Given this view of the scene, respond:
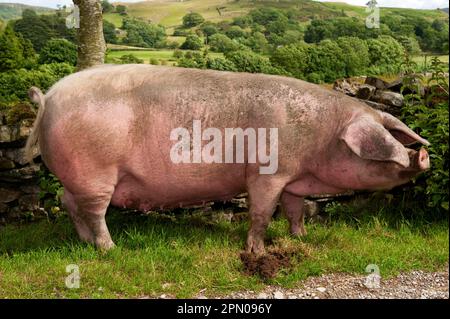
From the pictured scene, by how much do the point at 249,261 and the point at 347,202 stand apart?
89.4 inches

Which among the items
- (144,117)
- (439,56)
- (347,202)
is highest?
(439,56)

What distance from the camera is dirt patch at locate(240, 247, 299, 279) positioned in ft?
15.8

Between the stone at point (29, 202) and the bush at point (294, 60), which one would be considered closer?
the stone at point (29, 202)

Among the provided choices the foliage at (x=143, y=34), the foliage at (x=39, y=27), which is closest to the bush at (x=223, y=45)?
the foliage at (x=143, y=34)

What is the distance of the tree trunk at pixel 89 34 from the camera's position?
732 centimetres

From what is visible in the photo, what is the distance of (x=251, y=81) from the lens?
205 inches

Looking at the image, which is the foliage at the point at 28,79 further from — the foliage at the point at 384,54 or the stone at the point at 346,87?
the foliage at the point at 384,54

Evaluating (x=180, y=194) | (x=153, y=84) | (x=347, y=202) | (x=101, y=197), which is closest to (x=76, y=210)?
(x=101, y=197)

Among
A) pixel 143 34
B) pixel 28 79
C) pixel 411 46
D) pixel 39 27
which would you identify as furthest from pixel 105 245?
pixel 39 27

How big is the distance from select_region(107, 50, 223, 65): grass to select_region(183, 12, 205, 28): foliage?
1548mm

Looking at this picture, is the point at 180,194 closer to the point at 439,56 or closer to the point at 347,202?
the point at 347,202

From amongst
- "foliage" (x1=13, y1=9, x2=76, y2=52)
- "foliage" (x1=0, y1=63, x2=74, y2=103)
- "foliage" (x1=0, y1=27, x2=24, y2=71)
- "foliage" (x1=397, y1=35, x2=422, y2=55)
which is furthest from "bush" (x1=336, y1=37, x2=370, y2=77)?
"foliage" (x1=13, y1=9, x2=76, y2=52)

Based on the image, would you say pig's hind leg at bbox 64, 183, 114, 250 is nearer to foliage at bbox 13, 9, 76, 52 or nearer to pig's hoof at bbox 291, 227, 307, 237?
pig's hoof at bbox 291, 227, 307, 237

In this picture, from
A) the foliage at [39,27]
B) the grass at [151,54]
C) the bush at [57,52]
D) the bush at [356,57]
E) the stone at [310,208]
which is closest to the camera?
the stone at [310,208]
